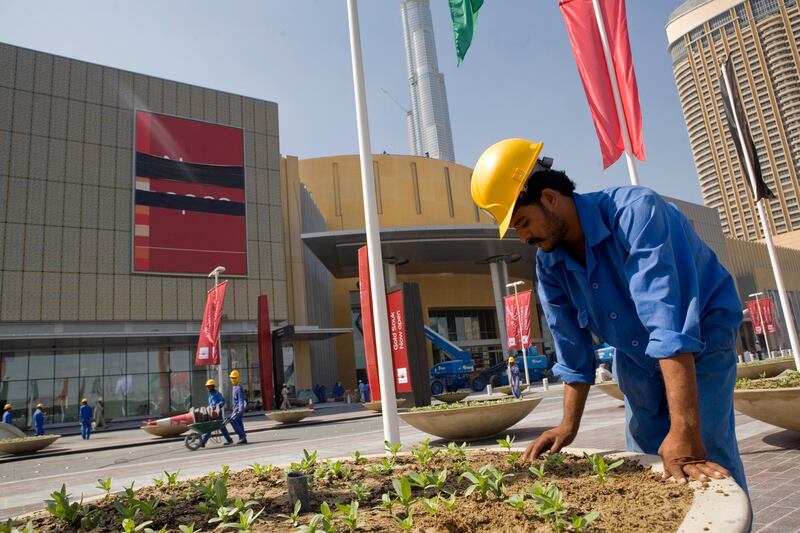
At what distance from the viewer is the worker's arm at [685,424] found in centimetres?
156

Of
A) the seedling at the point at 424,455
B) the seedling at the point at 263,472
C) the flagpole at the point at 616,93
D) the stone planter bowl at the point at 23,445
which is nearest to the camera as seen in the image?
the seedling at the point at 424,455

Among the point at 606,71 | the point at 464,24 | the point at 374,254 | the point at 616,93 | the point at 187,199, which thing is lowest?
the point at 374,254

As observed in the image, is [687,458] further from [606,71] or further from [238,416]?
[238,416]

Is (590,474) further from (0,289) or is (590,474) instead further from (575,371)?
(0,289)

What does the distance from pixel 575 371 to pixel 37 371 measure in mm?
34626

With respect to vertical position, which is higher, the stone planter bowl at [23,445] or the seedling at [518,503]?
the seedling at [518,503]

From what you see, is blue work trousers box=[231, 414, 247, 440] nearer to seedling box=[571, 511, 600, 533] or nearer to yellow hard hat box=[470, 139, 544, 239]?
yellow hard hat box=[470, 139, 544, 239]

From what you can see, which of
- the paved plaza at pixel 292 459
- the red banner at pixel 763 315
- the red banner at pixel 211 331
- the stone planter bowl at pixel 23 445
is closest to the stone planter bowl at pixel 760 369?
the paved plaza at pixel 292 459

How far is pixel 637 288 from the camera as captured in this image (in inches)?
67.9

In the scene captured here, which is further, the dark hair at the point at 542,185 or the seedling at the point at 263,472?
the seedling at the point at 263,472

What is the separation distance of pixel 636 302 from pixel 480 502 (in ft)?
3.02

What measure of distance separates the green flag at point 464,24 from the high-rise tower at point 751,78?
7259 cm

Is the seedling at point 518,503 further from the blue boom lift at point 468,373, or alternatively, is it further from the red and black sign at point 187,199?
the blue boom lift at point 468,373

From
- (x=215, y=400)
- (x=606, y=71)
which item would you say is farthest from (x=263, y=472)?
(x=215, y=400)
